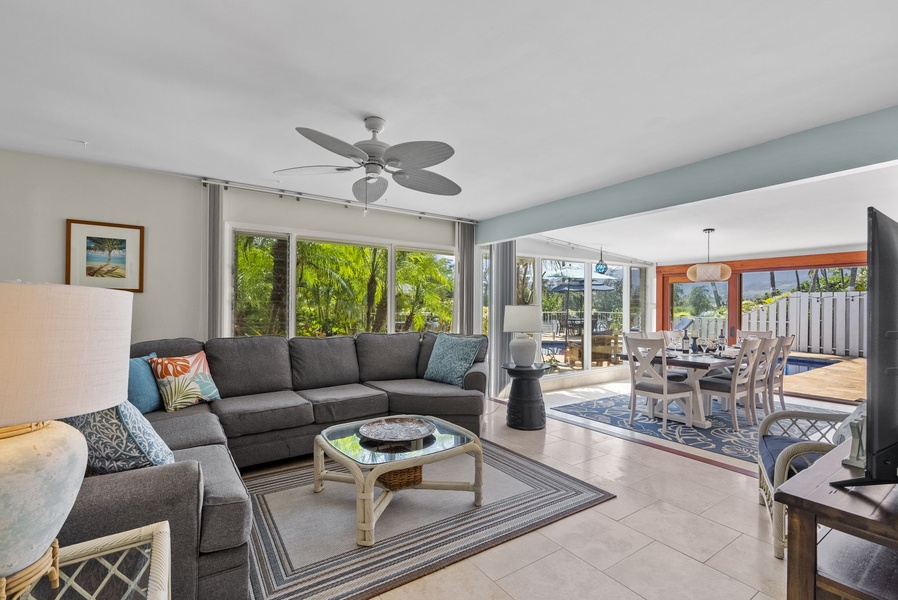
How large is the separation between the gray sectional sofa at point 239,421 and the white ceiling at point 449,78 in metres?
1.71

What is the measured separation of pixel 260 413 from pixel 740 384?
4.57 m

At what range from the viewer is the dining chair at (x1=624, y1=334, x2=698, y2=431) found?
4.28 m

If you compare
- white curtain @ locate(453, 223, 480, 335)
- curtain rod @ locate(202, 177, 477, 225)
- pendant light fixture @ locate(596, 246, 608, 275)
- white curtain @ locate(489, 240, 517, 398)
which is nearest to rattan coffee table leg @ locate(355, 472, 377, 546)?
curtain rod @ locate(202, 177, 477, 225)

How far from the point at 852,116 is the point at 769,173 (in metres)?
0.51

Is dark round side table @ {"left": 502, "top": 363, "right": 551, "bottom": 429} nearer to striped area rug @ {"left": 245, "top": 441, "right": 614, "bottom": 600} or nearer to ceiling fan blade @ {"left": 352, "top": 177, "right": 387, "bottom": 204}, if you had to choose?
striped area rug @ {"left": 245, "top": 441, "right": 614, "bottom": 600}

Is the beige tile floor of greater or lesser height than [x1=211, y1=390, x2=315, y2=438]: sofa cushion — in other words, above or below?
below

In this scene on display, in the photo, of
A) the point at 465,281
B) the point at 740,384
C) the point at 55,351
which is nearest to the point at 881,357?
the point at 55,351

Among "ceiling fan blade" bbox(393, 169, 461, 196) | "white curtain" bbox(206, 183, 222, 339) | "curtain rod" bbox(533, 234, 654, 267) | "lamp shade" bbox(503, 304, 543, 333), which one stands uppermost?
"curtain rod" bbox(533, 234, 654, 267)

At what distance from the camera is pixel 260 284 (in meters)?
4.42

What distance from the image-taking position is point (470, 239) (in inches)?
229

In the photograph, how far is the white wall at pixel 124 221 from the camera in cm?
332

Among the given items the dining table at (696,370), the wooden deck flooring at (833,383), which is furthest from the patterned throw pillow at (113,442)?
the wooden deck flooring at (833,383)

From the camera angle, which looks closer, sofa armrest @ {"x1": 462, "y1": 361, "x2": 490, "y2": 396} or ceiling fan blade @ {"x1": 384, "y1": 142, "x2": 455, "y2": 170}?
ceiling fan blade @ {"x1": 384, "y1": 142, "x2": 455, "y2": 170}

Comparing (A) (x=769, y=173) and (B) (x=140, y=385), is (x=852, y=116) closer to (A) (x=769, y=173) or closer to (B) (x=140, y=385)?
(A) (x=769, y=173)
